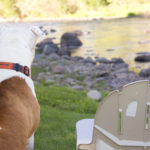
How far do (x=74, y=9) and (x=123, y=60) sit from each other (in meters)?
12.8

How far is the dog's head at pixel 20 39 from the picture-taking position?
225cm

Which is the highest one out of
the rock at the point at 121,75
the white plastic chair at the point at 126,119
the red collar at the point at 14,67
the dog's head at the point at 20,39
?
the dog's head at the point at 20,39

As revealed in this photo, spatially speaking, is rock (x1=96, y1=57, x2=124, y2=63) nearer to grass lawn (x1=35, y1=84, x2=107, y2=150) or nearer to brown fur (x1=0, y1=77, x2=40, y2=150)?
grass lawn (x1=35, y1=84, x2=107, y2=150)

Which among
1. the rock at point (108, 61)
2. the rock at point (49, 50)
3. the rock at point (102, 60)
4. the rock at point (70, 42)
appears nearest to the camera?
the rock at point (108, 61)

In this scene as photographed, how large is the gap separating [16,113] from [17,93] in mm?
207

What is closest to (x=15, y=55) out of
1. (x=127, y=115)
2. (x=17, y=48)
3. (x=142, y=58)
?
(x=17, y=48)

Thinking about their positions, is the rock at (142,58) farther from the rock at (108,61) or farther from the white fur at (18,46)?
the white fur at (18,46)

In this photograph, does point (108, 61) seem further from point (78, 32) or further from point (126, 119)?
point (126, 119)

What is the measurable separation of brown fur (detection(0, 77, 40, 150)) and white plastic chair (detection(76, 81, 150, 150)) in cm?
44

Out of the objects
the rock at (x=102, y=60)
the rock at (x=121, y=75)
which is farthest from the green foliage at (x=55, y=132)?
the rock at (x=102, y=60)

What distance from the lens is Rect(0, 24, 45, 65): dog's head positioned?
2.25 metres

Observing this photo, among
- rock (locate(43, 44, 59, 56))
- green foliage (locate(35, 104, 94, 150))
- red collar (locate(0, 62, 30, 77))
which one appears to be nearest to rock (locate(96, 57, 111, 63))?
rock (locate(43, 44, 59, 56))

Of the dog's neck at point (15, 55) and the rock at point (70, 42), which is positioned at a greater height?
the dog's neck at point (15, 55)

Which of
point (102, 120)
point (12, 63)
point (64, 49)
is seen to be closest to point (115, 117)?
point (102, 120)
